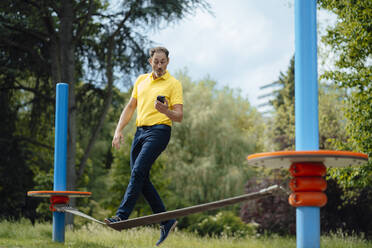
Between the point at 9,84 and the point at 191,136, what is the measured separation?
9.58m

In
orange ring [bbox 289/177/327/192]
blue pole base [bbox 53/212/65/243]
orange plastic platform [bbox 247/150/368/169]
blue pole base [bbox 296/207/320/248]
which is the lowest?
blue pole base [bbox 53/212/65/243]

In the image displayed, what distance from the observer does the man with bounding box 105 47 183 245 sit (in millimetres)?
3656

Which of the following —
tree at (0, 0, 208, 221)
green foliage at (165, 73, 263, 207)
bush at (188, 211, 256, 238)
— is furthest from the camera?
green foliage at (165, 73, 263, 207)

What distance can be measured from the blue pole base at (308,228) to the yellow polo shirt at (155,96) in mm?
1519

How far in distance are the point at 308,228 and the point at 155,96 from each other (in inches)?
70.3

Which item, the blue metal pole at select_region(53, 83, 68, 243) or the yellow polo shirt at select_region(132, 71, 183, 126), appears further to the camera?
the blue metal pole at select_region(53, 83, 68, 243)

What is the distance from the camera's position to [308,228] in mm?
2719

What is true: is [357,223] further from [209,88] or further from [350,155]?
[350,155]

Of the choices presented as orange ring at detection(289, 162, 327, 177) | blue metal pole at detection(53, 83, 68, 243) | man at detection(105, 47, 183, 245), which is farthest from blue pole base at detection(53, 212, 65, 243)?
orange ring at detection(289, 162, 327, 177)

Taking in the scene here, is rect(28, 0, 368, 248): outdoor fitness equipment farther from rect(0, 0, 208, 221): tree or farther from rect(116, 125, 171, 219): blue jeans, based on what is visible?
rect(0, 0, 208, 221): tree

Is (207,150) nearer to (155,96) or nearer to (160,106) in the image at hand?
(155,96)

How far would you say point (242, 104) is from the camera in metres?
23.8

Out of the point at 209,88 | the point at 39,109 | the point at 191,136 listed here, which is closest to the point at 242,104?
the point at 209,88

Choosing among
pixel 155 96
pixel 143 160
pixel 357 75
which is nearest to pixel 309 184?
pixel 143 160
